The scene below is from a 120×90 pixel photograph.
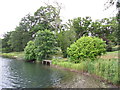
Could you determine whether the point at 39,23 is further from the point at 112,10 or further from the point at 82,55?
the point at 112,10

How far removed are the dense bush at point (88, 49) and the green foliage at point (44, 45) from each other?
7.11 m

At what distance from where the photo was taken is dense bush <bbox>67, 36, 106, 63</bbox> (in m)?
15.1

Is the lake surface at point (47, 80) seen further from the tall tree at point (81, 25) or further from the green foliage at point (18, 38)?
the green foliage at point (18, 38)

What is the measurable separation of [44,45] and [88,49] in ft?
31.2

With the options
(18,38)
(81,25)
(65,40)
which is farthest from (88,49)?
(18,38)

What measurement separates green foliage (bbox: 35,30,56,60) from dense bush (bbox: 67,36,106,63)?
711cm

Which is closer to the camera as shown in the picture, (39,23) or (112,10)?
(112,10)

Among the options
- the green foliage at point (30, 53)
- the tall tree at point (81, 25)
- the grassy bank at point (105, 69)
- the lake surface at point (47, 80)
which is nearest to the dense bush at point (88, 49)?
the grassy bank at point (105, 69)

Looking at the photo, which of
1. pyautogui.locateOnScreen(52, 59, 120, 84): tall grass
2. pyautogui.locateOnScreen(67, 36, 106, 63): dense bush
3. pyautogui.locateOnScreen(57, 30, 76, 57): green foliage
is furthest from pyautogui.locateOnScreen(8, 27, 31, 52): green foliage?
pyautogui.locateOnScreen(52, 59, 120, 84): tall grass

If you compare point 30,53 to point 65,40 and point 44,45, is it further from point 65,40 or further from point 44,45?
point 65,40

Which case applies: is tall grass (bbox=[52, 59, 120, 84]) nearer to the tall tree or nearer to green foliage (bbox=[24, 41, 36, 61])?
green foliage (bbox=[24, 41, 36, 61])

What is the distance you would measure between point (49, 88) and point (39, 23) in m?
32.7

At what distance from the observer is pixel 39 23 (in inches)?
1547

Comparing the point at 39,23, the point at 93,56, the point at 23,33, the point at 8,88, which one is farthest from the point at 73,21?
the point at 8,88
